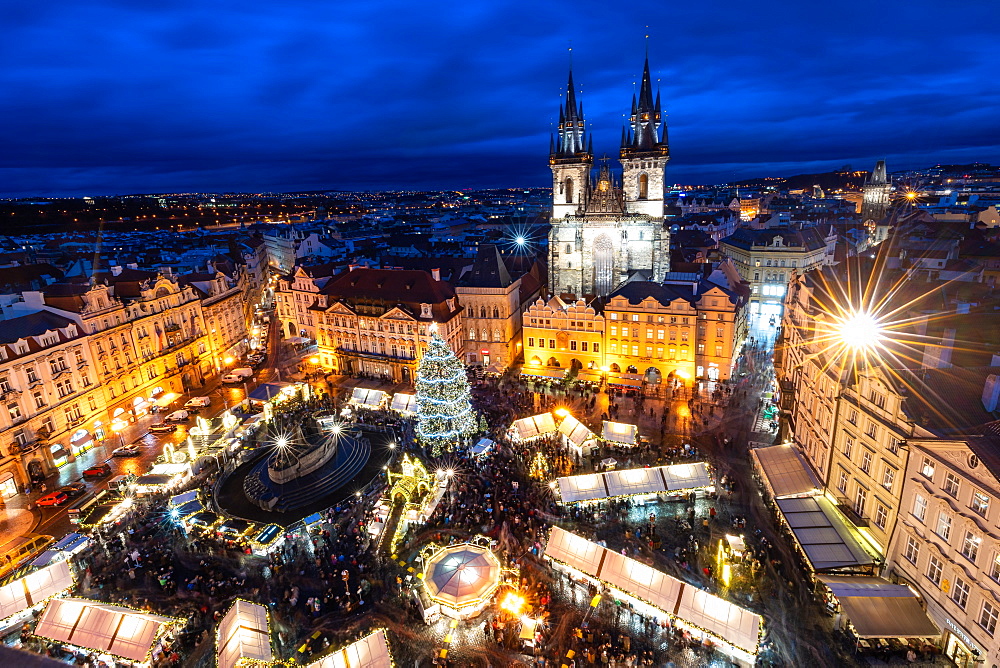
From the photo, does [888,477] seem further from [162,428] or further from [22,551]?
[162,428]

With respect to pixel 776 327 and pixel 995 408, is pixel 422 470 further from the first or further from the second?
pixel 776 327

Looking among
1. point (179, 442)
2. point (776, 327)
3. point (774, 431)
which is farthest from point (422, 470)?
point (776, 327)

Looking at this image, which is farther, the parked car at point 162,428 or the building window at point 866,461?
the parked car at point 162,428

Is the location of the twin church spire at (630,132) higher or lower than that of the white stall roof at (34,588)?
higher

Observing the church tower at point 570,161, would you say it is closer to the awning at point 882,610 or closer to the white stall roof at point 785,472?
the white stall roof at point 785,472

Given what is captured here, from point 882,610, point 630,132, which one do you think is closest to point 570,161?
point 630,132

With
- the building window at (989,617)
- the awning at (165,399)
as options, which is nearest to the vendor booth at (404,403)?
the awning at (165,399)
